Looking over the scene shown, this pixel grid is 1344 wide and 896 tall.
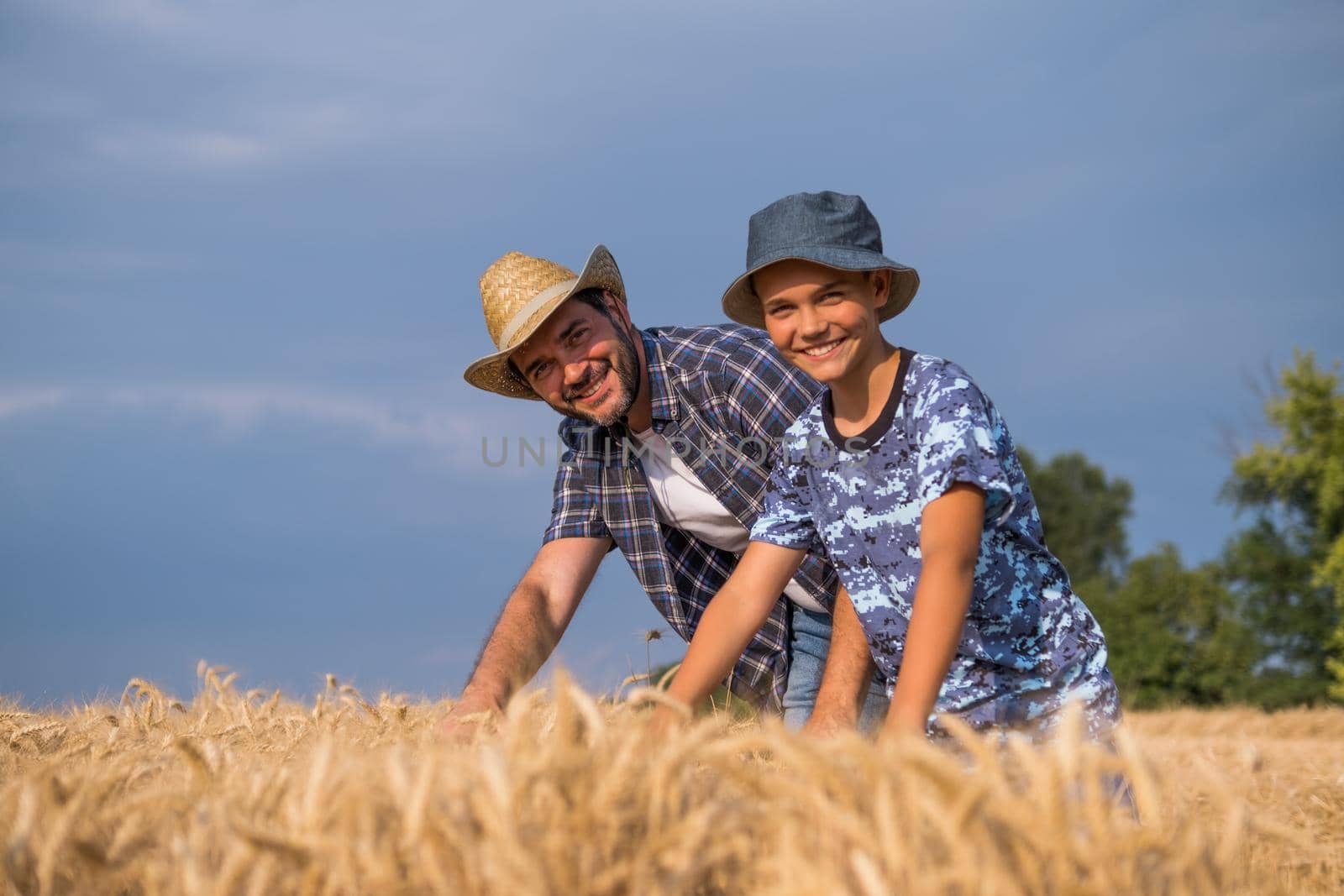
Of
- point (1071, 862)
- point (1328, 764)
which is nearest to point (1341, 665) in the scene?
point (1328, 764)

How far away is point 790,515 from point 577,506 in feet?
6.32

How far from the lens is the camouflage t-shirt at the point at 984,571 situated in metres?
3.01

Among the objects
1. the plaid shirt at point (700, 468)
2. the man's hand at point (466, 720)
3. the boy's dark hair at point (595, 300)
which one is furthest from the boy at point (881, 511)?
the boy's dark hair at point (595, 300)

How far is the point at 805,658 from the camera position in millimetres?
4816

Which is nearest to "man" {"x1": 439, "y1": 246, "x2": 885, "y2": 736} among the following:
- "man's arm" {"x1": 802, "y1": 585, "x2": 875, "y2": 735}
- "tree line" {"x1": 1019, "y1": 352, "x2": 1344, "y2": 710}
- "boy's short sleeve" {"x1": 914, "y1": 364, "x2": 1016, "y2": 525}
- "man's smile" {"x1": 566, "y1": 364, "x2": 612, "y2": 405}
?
"man's smile" {"x1": 566, "y1": 364, "x2": 612, "y2": 405}

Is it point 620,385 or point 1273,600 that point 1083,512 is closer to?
point 1273,600

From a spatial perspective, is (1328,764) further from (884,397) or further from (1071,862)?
(1071,862)

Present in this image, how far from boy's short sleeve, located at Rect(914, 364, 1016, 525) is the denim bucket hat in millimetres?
449

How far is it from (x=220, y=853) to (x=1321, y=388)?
68.0ft

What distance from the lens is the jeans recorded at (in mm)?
4707

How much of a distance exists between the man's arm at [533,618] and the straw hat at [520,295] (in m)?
0.79

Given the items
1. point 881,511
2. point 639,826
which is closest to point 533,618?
point 881,511

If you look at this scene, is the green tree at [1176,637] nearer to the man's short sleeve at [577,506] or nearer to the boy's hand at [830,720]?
the man's short sleeve at [577,506]

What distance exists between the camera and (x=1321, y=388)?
61.0ft
